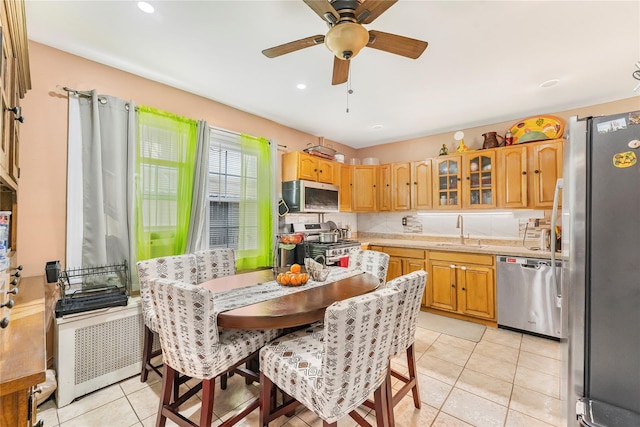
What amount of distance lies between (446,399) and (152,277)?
7.74 ft

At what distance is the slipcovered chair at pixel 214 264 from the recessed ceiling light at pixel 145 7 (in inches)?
71.9

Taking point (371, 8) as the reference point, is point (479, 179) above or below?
below

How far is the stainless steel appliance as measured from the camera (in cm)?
356

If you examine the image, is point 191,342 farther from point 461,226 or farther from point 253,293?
point 461,226

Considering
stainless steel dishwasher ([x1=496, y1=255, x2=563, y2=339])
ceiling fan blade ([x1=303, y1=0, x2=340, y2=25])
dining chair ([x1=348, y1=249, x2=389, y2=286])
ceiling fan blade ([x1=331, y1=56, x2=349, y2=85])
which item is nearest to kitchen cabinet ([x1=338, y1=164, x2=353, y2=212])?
dining chair ([x1=348, y1=249, x2=389, y2=286])

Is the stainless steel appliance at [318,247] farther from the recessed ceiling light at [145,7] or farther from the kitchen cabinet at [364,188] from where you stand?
the recessed ceiling light at [145,7]

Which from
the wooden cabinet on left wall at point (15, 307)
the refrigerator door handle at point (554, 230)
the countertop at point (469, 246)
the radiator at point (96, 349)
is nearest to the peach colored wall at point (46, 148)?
the wooden cabinet on left wall at point (15, 307)

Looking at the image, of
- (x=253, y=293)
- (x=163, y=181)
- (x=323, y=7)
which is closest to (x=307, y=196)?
(x=163, y=181)

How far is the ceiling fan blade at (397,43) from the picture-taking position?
1.54 metres

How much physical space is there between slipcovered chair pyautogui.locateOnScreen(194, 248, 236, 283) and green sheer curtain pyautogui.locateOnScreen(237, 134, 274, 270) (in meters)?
0.54

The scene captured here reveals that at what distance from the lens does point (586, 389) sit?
131 cm

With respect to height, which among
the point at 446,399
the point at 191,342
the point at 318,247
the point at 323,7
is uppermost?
the point at 323,7

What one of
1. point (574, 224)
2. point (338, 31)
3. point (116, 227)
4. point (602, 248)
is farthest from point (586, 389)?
point (116, 227)

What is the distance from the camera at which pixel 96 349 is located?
2.01 meters
